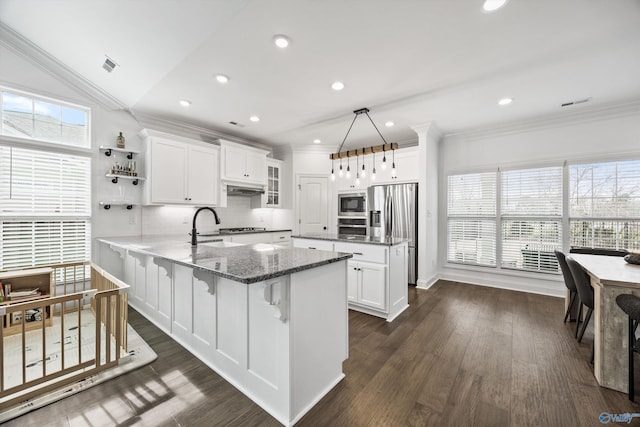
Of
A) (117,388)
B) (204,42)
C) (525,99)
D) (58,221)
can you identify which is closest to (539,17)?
(525,99)

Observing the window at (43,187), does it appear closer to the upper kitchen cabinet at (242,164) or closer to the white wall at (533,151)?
the upper kitchen cabinet at (242,164)

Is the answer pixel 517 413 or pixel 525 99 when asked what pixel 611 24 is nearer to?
pixel 525 99

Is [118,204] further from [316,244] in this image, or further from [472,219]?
[472,219]

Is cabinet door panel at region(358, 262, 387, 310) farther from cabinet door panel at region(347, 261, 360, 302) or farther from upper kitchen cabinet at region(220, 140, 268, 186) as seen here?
upper kitchen cabinet at region(220, 140, 268, 186)

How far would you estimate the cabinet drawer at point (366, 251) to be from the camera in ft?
9.49

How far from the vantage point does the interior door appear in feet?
17.4

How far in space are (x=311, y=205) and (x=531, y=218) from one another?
379 centimetres

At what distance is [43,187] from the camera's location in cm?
305

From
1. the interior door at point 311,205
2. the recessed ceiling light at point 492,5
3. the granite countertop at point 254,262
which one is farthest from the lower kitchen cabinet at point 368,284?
the recessed ceiling light at point 492,5

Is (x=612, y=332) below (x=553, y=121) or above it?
below

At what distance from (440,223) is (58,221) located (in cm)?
576

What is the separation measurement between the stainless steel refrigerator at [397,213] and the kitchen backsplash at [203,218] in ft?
7.49

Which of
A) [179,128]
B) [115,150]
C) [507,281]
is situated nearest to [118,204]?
[115,150]

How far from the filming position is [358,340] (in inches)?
96.7
